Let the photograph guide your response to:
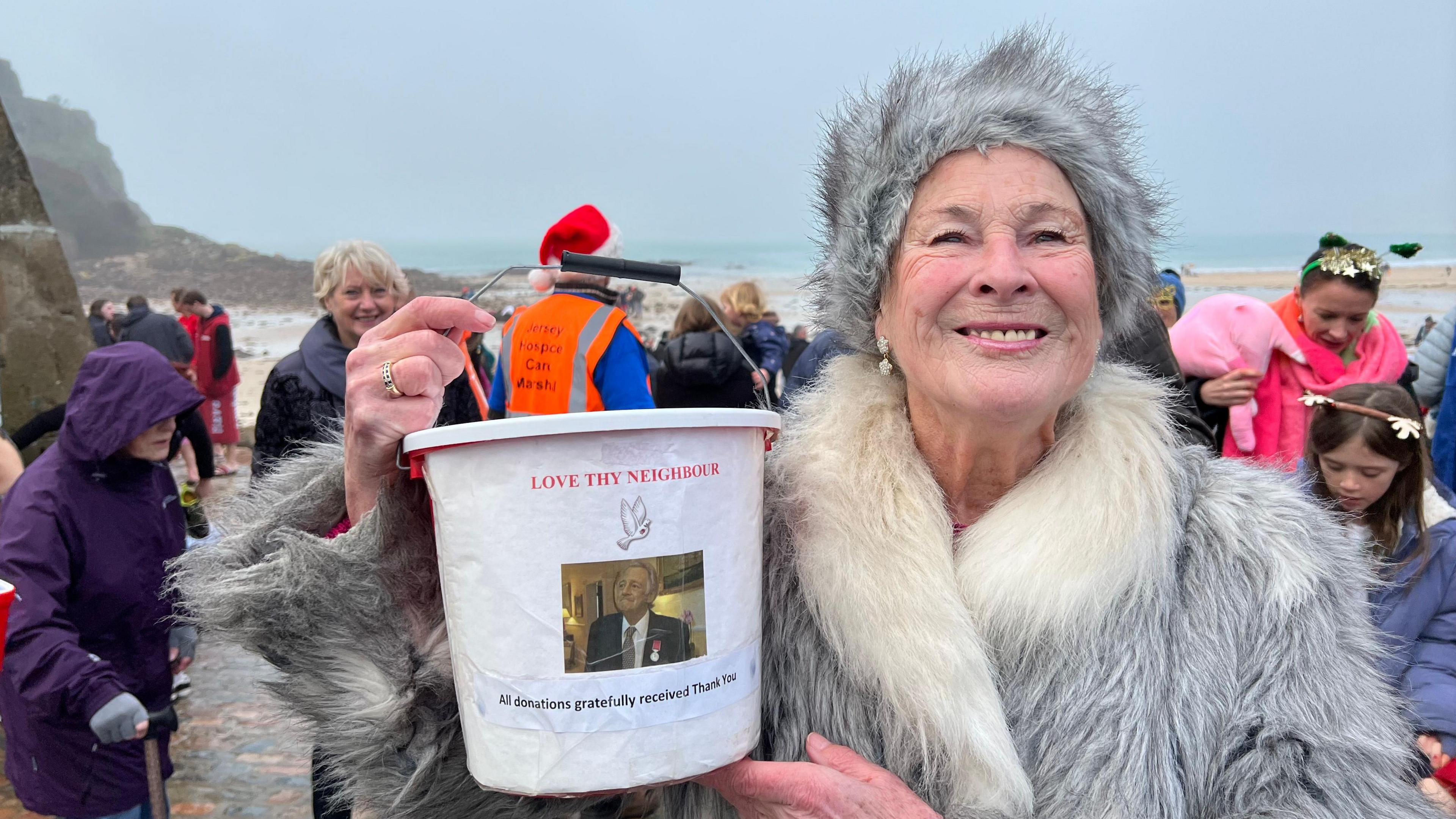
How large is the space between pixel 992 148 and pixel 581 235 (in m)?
2.31

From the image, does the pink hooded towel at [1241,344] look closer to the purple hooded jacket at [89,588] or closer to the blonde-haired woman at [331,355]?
the blonde-haired woman at [331,355]

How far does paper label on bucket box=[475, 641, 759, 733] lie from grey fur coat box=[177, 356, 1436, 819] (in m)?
0.27

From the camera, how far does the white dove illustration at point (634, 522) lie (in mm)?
1096

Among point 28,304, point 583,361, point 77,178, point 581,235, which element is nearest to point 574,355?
point 583,361

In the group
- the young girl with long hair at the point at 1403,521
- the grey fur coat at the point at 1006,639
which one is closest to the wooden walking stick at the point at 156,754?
the grey fur coat at the point at 1006,639

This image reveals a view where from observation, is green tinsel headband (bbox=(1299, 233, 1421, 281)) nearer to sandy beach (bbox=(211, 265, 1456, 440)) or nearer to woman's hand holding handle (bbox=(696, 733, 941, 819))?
sandy beach (bbox=(211, 265, 1456, 440))

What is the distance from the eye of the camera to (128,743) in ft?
8.36

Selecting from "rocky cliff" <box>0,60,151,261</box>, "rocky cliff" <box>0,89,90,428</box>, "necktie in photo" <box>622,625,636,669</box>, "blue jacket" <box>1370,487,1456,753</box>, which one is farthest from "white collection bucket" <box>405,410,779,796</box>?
"rocky cliff" <box>0,60,151,261</box>

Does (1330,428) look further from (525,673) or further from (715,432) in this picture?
(525,673)

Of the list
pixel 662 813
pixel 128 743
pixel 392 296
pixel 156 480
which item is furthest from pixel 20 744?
pixel 662 813

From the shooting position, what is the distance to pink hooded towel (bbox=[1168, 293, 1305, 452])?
3.75m

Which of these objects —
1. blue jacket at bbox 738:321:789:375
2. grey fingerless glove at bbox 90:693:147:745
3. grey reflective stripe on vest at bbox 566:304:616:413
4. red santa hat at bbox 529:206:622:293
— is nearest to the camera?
grey fingerless glove at bbox 90:693:147:745

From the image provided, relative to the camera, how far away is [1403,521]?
2.69 meters

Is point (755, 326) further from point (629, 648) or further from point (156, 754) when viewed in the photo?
point (629, 648)
